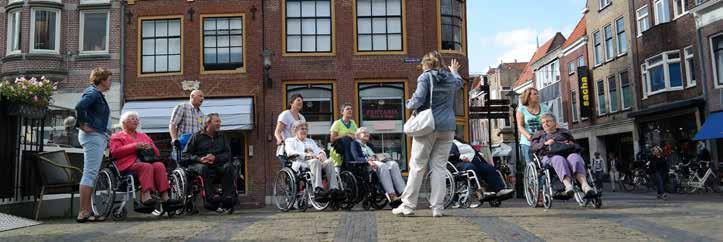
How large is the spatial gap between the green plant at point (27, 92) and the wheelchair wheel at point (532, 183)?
20.7 ft

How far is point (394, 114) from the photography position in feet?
61.6

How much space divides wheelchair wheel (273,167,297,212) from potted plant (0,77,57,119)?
3.26 metres

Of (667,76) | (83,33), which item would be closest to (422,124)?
(83,33)

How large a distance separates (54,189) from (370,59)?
12.5 metres

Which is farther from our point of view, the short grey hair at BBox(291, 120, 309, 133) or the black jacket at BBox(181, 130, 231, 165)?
the short grey hair at BBox(291, 120, 309, 133)

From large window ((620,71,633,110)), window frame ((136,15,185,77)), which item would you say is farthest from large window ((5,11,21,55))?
large window ((620,71,633,110))

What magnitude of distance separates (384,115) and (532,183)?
1134 centimetres

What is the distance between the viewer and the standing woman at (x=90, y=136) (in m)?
6.59

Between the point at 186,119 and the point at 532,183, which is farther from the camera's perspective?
the point at 186,119

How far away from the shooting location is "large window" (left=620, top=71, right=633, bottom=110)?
94.3ft

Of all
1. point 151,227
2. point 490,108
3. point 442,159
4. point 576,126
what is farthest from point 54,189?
point 576,126

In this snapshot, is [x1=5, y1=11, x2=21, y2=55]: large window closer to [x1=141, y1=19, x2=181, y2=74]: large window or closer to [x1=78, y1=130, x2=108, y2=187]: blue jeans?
[x1=141, y1=19, x2=181, y2=74]: large window

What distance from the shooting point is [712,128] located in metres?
20.6

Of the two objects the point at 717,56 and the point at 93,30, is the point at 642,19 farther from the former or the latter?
the point at 93,30
